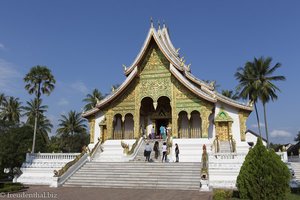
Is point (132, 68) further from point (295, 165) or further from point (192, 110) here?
point (295, 165)

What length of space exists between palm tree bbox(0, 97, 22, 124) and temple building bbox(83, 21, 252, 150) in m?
29.3

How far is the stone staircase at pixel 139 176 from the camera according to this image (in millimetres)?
12305

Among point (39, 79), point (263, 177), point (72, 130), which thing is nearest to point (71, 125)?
point (72, 130)

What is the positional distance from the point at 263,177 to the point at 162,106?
1555 cm

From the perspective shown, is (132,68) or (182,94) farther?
(132,68)

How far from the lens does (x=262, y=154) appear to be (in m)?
7.79

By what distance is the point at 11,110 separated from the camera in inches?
1864

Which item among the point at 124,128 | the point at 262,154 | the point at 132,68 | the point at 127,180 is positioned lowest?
the point at 127,180

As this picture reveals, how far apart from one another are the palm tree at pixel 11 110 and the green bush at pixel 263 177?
46.1 m

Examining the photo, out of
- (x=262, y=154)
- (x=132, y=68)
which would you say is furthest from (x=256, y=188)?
(x=132, y=68)

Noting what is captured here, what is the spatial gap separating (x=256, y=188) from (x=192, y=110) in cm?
1275

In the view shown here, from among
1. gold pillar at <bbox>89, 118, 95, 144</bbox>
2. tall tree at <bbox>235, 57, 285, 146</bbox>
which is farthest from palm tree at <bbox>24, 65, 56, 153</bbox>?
tall tree at <bbox>235, 57, 285, 146</bbox>

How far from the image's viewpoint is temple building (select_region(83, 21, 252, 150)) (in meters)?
20.3

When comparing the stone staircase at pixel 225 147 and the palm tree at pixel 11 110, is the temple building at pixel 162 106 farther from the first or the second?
the palm tree at pixel 11 110
